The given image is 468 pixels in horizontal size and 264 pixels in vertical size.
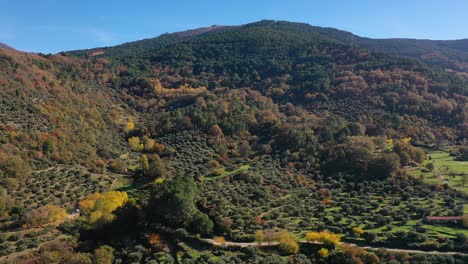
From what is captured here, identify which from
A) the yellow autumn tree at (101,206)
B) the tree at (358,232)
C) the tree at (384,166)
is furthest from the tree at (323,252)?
the tree at (384,166)

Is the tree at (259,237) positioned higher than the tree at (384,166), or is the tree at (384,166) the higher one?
the tree at (384,166)

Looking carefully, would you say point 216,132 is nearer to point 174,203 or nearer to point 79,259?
point 174,203

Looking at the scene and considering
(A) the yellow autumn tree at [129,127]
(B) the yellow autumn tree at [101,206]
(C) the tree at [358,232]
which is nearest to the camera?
(C) the tree at [358,232]

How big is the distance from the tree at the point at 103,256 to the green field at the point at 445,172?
199ft

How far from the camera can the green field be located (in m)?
78.1

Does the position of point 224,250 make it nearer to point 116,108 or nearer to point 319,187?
point 319,187

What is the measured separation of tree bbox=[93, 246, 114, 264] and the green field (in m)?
60.5

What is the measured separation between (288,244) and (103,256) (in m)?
25.1

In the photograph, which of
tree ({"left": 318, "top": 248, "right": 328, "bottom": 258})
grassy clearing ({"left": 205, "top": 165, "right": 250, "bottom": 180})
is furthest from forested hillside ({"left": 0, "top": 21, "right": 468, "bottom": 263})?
tree ({"left": 318, "top": 248, "right": 328, "bottom": 258})

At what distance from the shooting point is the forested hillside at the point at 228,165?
57.5 meters

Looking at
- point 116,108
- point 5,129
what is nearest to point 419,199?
point 5,129

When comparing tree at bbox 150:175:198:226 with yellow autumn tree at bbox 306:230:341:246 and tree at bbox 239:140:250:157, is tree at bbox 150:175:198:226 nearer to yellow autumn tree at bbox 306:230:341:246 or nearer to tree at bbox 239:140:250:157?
yellow autumn tree at bbox 306:230:341:246

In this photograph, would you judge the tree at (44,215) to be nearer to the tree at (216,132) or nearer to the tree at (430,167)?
the tree at (216,132)

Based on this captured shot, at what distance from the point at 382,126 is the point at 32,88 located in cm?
9729
